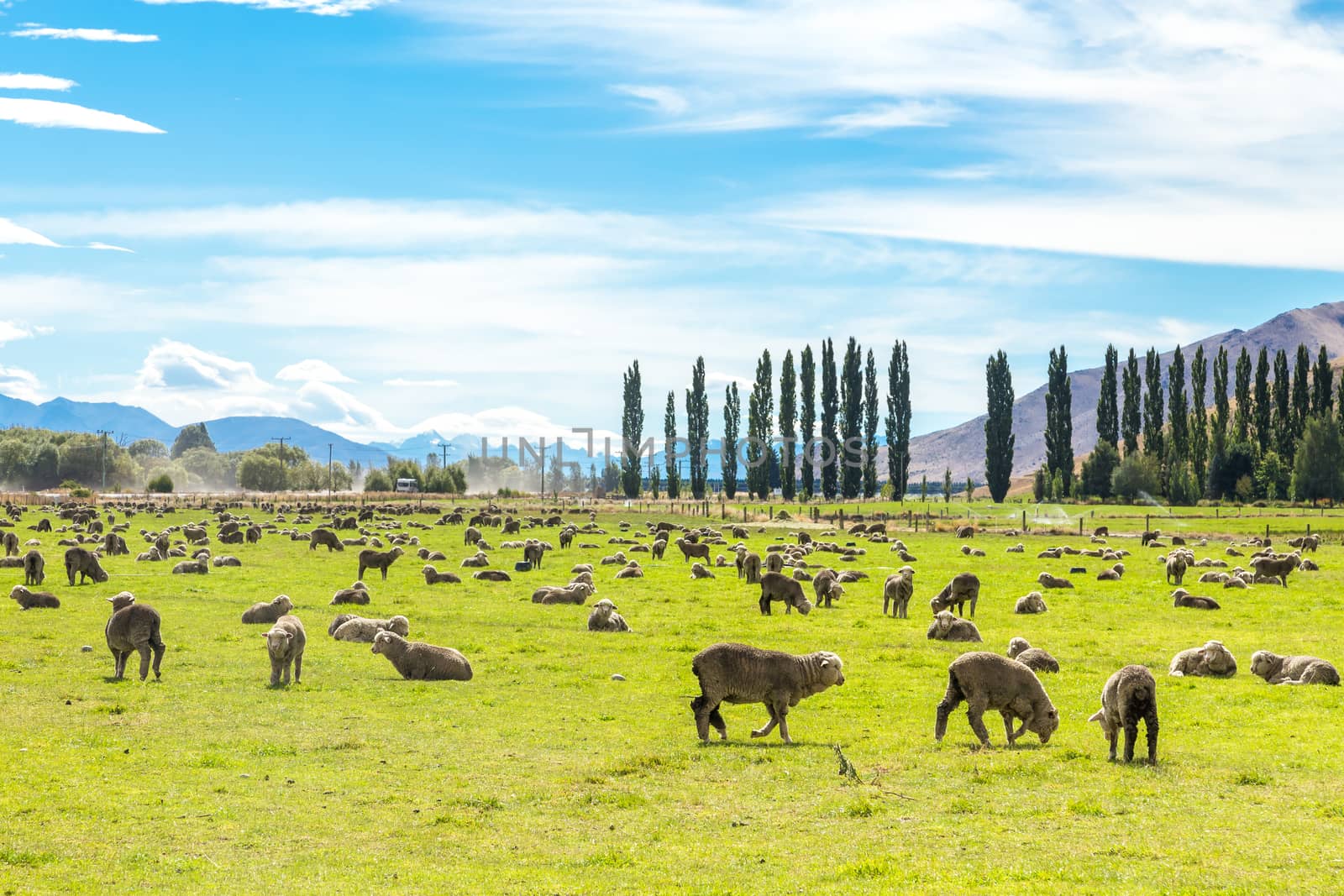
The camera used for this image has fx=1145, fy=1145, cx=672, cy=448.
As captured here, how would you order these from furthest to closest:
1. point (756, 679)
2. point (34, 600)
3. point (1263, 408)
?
point (1263, 408), point (34, 600), point (756, 679)

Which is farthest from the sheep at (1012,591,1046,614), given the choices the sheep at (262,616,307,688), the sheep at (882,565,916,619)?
the sheep at (262,616,307,688)

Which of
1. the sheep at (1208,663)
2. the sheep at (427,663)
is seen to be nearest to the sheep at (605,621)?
the sheep at (427,663)

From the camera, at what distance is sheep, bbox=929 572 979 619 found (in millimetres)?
36375

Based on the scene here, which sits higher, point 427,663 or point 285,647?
point 285,647

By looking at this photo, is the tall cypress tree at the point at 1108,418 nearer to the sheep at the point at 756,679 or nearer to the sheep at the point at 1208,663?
the sheep at the point at 1208,663

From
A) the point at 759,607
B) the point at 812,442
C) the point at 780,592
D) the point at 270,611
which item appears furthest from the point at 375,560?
the point at 812,442

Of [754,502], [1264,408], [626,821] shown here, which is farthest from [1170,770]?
[1264,408]

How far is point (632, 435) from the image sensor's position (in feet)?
548

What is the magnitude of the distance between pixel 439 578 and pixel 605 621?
15.8 meters

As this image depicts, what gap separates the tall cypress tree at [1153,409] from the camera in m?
147

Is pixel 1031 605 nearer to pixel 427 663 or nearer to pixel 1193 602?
pixel 1193 602

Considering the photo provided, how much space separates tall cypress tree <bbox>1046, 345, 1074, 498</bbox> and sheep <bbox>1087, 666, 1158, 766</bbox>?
5424 inches

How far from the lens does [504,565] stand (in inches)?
2210

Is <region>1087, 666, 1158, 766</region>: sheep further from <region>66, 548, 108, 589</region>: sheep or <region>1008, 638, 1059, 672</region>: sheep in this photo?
<region>66, 548, 108, 589</region>: sheep
